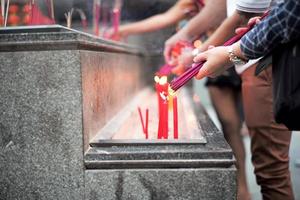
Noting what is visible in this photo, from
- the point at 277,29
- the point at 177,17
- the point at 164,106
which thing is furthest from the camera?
the point at 177,17

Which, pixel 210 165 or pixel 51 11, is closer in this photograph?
pixel 210 165

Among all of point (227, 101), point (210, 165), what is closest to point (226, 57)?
point (210, 165)

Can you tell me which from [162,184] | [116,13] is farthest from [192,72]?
[116,13]

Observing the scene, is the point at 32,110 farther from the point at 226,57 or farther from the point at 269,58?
the point at 269,58

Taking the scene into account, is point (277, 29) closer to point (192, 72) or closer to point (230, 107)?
point (192, 72)

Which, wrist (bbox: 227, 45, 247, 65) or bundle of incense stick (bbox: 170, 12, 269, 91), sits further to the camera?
bundle of incense stick (bbox: 170, 12, 269, 91)

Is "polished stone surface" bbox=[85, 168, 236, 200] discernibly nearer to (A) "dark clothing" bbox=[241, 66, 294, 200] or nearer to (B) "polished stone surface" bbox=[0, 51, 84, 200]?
(B) "polished stone surface" bbox=[0, 51, 84, 200]

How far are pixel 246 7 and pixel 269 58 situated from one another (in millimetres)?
661

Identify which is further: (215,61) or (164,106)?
(164,106)

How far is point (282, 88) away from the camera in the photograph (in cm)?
144

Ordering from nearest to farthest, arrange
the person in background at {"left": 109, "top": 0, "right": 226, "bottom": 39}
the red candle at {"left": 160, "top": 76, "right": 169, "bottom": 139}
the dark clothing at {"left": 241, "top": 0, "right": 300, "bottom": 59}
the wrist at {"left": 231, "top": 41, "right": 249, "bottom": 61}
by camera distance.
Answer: the dark clothing at {"left": 241, "top": 0, "right": 300, "bottom": 59} < the wrist at {"left": 231, "top": 41, "right": 249, "bottom": 61} < the red candle at {"left": 160, "top": 76, "right": 169, "bottom": 139} < the person in background at {"left": 109, "top": 0, "right": 226, "bottom": 39}

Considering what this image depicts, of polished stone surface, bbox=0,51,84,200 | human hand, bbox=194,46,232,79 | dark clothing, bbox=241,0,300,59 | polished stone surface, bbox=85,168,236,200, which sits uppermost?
dark clothing, bbox=241,0,300,59

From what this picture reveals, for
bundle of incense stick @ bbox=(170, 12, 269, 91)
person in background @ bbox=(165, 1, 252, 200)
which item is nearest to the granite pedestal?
bundle of incense stick @ bbox=(170, 12, 269, 91)

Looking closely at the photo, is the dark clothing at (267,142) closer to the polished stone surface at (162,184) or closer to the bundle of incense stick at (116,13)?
the polished stone surface at (162,184)
